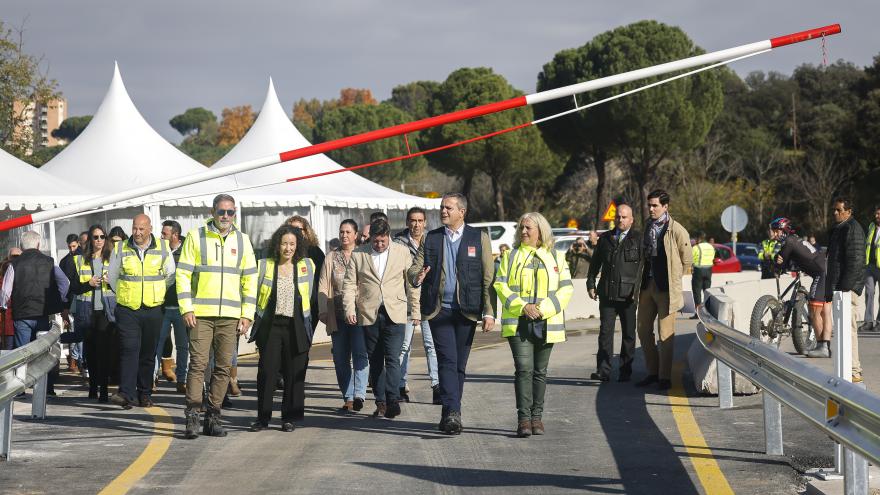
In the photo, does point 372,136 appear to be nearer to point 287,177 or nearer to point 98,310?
point 98,310

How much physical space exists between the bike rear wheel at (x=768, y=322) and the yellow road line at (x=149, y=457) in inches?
293

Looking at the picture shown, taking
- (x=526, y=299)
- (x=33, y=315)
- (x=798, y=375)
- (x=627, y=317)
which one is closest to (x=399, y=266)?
(x=526, y=299)

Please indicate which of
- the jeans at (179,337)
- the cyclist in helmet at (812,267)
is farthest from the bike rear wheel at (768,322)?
the jeans at (179,337)

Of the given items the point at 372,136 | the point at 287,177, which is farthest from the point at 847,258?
the point at 287,177

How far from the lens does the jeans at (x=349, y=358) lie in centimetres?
1158

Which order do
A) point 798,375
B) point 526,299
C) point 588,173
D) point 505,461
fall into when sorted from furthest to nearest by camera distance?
1. point 588,173
2. point 526,299
3. point 505,461
4. point 798,375

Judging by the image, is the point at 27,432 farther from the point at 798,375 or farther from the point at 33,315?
the point at 798,375

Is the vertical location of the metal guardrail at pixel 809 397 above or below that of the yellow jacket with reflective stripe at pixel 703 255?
below

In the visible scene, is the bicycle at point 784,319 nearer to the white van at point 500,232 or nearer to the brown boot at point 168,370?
the brown boot at point 168,370

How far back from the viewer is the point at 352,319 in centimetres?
1127

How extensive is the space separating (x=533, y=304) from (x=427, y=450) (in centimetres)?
139

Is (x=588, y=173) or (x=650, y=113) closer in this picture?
(x=650, y=113)

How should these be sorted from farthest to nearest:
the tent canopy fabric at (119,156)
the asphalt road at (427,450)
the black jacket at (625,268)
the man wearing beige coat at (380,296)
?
1. the tent canopy fabric at (119,156)
2. the black jacket at (625,268)
3. the man wearing beige coat at (380,296)
4. the asphalt road at (427,450)

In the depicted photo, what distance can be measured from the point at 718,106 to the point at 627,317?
54.1 meters
